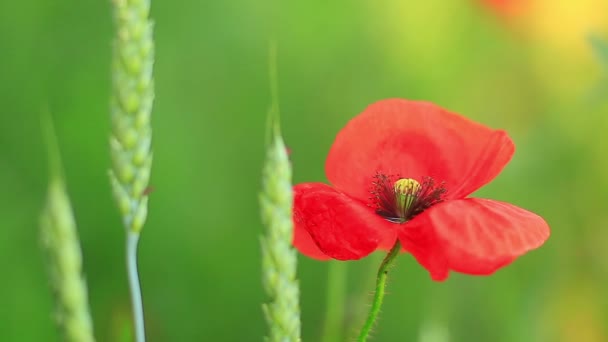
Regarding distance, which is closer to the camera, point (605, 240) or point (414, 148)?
point (414, 148)

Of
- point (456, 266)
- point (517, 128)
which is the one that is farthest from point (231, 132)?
point (456, 266)

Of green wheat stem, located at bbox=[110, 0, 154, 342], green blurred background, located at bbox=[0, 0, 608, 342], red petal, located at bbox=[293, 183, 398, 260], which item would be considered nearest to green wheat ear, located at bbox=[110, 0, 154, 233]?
green wheat stem, located at bbox=[110, 0, 154, 342]

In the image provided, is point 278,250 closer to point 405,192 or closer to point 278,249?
point 278,249

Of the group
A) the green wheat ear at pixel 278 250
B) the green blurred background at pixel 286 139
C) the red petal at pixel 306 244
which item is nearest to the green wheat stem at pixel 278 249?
the green wheat ear at pixel 278 250

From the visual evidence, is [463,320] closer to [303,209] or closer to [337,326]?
[337,326]

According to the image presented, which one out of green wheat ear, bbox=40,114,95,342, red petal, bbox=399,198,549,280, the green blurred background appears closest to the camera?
green wheat ear, bbox=40,114,95,342

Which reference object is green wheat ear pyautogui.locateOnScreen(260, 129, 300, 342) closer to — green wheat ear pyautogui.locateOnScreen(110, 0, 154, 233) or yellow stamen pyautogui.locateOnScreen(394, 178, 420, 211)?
green wheat ear pyautogui.locateOnScreen(110, 0, 154, 233)

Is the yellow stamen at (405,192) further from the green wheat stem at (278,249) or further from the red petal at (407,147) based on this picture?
the green wheat stem at (278,249)
